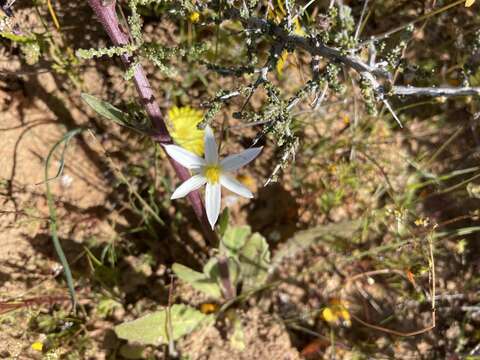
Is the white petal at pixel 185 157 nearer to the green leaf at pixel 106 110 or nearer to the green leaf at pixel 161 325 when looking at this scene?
the green leaf at pixel 106 110

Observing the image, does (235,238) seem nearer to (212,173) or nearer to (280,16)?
(212,173)

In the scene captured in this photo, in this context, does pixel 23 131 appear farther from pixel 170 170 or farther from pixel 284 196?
pixel 284 196

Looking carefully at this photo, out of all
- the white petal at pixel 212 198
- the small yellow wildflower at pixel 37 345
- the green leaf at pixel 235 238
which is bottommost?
the small yellow wildflower at pixel 37 345

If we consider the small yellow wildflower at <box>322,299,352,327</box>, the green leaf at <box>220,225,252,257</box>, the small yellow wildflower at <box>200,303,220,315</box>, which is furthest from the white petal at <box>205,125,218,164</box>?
the small yellow wildflower at <box>322,299,352,327</box>

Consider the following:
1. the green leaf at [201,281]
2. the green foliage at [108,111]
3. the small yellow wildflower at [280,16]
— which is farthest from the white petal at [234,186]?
the green leaf at [201,281]

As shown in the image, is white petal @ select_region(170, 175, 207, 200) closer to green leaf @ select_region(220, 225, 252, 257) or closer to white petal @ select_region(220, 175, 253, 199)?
white petal @ select_region(220, 175, 253, 199)

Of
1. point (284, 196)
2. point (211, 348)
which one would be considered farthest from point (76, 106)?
point (211, 348)

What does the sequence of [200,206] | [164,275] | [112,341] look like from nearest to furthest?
Result: [200,206] < [112,341] < [164,275]
